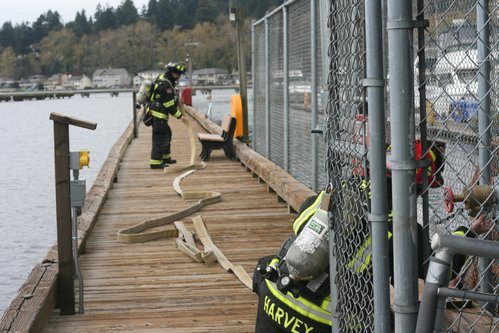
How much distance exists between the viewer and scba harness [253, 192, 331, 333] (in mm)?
4496

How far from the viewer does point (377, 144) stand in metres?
3.64

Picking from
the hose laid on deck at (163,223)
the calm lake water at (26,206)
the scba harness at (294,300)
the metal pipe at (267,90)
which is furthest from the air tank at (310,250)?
the metal pipe at (267,90)

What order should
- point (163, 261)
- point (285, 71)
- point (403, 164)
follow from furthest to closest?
1. point (285, 71)
2. point (163, 261)
3. point (403, 164)

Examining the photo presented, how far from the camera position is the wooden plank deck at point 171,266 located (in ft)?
21.0

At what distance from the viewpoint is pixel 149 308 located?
6723mm

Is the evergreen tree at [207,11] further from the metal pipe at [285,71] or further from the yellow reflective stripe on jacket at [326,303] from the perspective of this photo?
the yellow reflective stripe on jacket at [326,303]

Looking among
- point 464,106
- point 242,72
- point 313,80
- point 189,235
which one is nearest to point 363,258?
point 464,106

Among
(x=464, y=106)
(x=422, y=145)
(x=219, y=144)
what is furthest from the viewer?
(x=219, y=144)

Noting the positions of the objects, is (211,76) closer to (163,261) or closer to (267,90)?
(267,90)

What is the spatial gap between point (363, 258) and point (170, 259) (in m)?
4.39

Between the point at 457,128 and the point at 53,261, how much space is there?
10.9ft

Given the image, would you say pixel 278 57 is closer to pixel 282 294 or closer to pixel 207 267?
pixel 207 267

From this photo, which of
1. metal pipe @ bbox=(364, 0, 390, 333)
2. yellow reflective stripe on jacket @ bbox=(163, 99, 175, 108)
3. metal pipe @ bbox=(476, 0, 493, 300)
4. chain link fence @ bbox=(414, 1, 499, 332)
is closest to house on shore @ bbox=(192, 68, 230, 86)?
yellow reflective stripe on jacket @ bbox=(163, 99, 175, 108)

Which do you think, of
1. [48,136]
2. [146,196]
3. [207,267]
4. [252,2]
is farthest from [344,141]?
[252,2]
